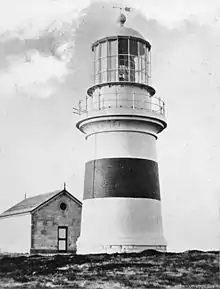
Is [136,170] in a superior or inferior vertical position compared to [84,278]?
superior

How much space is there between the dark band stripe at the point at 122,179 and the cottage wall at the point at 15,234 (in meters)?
11.8

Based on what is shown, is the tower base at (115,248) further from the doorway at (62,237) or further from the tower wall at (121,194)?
the doorway at (62,237)

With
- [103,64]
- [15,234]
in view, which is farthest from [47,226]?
[103,64]

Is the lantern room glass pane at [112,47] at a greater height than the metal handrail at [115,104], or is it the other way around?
the lantern room glass pane at [112,47]

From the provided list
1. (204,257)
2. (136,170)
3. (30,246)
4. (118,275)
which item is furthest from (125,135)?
(30,246)

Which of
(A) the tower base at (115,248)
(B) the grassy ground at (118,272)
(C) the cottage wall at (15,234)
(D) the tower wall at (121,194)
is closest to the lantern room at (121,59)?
(D) the tower wall at (121,194)

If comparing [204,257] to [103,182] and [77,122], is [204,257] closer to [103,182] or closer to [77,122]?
[103,182]

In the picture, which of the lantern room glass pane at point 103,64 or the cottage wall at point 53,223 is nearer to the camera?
the lantern room glass pane at point 103,64

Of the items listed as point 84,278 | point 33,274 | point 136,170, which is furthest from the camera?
point 136,170

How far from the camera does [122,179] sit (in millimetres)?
19297

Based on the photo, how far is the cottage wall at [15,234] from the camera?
30.9 meters

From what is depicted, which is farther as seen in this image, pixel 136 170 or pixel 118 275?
pixel 136 170

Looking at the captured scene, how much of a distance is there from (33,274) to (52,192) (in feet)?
58.4

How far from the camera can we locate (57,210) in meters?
31.8
